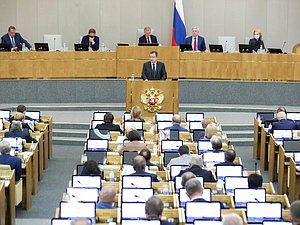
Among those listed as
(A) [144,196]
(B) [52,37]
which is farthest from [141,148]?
(B) [52,37]

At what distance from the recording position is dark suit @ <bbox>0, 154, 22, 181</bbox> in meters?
12.9

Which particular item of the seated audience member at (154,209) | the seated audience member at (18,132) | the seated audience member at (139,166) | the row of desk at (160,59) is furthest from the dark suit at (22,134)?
the row of desk at (160,59)

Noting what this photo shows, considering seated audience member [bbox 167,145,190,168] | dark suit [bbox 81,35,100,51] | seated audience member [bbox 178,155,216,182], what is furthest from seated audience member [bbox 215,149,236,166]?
dark suit [bbox 81,35,100,51]

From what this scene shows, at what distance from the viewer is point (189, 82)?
22.9m

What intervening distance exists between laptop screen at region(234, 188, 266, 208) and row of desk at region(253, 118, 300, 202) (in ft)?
9.65

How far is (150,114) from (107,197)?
899 cm

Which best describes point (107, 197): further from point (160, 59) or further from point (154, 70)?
point (160, 59)

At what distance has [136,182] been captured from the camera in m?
11.2

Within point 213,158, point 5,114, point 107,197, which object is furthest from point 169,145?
point 5,114

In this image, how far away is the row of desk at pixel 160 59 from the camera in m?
22.7

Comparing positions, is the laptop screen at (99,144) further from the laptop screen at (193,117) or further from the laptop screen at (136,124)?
the laptop screen at (193,117)

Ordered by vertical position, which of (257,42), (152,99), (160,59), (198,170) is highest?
(257,42)

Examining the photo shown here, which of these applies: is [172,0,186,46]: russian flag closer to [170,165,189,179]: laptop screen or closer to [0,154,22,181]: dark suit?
[0,154,22,181]: dark suit

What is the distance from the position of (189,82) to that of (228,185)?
11519 mm
